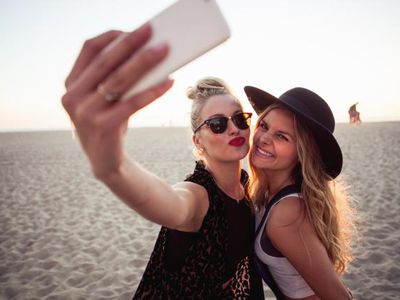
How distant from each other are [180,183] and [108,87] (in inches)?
47.3

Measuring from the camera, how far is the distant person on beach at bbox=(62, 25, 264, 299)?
59 centimetres

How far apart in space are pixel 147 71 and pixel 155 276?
154cm

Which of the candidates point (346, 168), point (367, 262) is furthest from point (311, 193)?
point (346, 168)

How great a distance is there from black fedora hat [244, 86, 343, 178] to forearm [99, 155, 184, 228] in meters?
1.34

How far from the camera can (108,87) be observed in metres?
0.57

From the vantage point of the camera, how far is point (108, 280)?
4.61 m

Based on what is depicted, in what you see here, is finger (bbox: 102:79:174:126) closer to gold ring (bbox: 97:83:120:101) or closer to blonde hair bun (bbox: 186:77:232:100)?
gold ring (bbox: 97:83:120:101)

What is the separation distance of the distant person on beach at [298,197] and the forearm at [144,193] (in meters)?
0.98

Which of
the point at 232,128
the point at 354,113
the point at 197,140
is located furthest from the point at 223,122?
the point at 354,113

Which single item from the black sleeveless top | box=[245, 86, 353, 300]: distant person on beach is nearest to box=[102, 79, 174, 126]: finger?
the black sleeveless top

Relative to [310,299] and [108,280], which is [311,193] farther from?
[108,280]

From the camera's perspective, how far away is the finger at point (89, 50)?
0.67m

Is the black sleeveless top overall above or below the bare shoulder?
below

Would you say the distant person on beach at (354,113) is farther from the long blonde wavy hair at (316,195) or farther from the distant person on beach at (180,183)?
the distant person on beach at (180,183)
